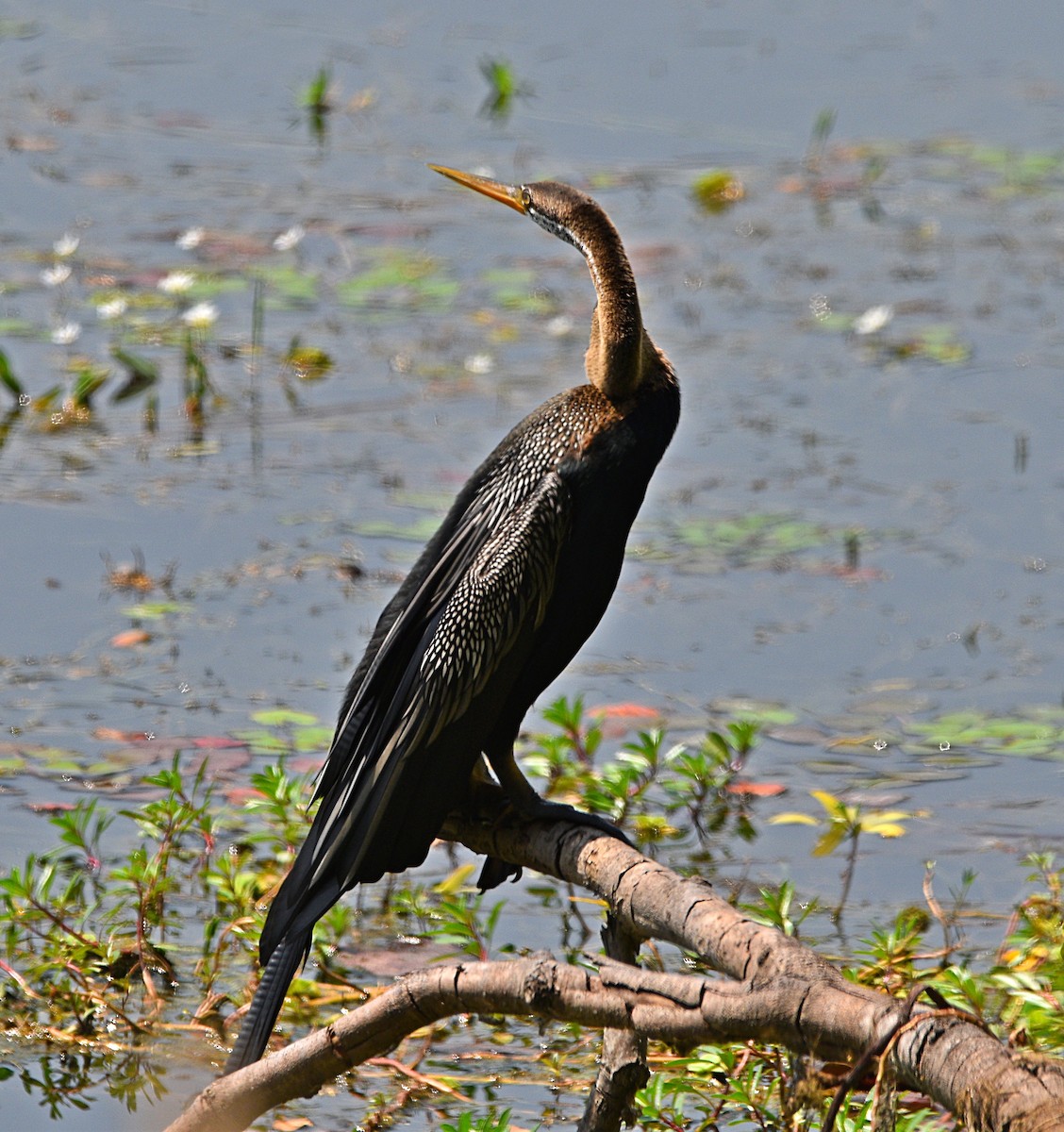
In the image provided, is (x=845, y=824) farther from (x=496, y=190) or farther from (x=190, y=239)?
(x=190, y=239)

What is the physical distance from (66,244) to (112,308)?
483 mm

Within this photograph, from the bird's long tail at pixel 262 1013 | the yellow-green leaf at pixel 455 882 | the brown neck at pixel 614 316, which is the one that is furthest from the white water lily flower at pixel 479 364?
the bird's long tail at pixel 262 1013

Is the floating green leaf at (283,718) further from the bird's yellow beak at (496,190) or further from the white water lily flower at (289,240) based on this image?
the white water lily flower at (289,240)

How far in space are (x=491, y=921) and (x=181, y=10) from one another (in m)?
8.76

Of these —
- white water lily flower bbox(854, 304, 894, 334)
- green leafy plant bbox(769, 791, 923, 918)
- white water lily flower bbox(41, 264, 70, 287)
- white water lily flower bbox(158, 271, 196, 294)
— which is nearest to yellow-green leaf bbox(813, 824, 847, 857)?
green leafy plant bbox(769, 791, 923, 918)

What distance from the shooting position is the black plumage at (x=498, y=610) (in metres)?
2.95

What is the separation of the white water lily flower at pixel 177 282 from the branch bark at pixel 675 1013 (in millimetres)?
4786

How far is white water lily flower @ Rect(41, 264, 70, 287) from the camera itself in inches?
295

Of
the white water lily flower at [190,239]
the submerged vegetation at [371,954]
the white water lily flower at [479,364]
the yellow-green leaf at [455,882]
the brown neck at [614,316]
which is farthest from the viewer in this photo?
the white water lily flower at [190,239]

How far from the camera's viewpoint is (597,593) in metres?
3.13

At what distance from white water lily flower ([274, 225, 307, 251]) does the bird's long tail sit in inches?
222

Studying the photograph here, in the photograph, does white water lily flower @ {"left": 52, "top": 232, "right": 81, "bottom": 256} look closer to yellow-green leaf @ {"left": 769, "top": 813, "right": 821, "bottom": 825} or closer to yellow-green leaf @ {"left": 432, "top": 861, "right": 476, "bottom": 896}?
yellow-green leaf @ {"left": 432, "top": 861, "right": 476, "bottom": 896}

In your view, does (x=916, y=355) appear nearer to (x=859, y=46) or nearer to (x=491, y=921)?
(x=859, y=46)

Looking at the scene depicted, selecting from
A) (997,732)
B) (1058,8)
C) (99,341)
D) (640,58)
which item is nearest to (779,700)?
(997,732)
